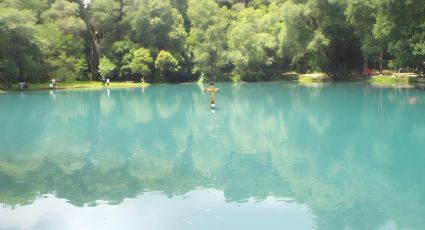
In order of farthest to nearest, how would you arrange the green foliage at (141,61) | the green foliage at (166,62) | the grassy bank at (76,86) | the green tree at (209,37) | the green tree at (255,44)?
the green tree at (209,37) → the green foliage at (166,62) → the green foliage at (141,61) → the green tree at (255,44) → the grassy bank at (76,86)

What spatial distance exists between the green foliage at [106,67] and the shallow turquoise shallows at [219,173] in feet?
124

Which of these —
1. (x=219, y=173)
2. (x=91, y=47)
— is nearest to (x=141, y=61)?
(x=91, y=47)

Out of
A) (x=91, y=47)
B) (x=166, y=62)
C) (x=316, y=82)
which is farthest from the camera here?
(x=91, y=47)

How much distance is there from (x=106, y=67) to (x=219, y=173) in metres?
51.1

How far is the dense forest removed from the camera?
46738 mm

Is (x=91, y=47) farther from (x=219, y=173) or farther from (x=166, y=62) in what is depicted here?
(x=219, y=173)

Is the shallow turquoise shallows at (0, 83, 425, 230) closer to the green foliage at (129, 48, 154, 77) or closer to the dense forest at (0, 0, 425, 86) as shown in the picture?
the dense forest at (0, 0, 425, 86)

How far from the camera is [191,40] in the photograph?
2761 inches

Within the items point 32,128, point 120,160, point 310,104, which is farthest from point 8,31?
point 120,160

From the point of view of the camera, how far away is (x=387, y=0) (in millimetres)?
34969

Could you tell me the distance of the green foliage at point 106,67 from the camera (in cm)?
6036

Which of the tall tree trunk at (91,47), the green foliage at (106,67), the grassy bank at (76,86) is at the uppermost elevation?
the tall tree trunk at (91,47)

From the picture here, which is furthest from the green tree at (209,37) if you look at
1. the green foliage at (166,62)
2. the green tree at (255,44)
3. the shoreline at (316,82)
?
the shoreline at (316,82)

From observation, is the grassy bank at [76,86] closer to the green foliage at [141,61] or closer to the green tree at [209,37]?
the green foliage at [141,61]
